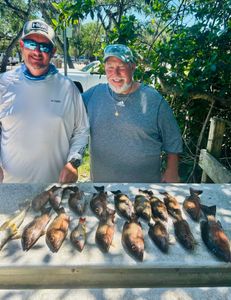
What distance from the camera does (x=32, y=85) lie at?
9.15ft

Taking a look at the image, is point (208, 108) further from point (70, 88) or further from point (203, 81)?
point (70, 88)

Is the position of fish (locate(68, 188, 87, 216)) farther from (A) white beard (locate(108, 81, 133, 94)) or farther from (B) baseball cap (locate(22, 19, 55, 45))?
(B) baseball cap (locate(22, 19, 55, 45))

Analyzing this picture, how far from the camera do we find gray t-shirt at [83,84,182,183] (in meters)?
3.08

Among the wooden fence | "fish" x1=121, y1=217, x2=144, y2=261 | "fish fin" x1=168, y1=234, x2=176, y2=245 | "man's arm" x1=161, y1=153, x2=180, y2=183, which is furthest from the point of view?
the wooden fence

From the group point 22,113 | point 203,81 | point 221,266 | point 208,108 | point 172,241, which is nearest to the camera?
point 221,266

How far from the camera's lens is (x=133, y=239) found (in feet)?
5.78

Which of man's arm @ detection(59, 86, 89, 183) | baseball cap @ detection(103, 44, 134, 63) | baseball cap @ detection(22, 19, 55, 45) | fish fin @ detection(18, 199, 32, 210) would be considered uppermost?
baseball cap @ detection(22, 19, 55, 45)

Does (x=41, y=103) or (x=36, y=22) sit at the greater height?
(x=36, y=22)

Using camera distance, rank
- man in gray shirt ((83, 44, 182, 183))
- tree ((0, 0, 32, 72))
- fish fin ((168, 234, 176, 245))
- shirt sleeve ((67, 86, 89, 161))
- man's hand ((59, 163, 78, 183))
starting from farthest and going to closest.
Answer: tree ((0, 0, 32, 72)), man in gray shirt ((83, 44, 182, 183)), shirt sleeve ((67, 86, 89, 161)), man's hand ((59, 163, 78, 183)), fish fin ((168, 234, 176, 245))

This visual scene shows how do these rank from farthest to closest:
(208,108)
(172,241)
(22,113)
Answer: (208,108) → (22,113) → (172,241)

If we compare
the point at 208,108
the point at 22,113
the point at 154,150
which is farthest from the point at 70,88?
the point at 208,108

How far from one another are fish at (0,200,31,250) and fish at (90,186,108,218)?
17.8 inches

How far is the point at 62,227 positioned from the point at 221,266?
0.91 meters

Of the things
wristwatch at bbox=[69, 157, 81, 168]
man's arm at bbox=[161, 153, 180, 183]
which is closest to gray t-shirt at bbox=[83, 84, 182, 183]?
man's arm at bbox=[161, 153, 180, 183]
